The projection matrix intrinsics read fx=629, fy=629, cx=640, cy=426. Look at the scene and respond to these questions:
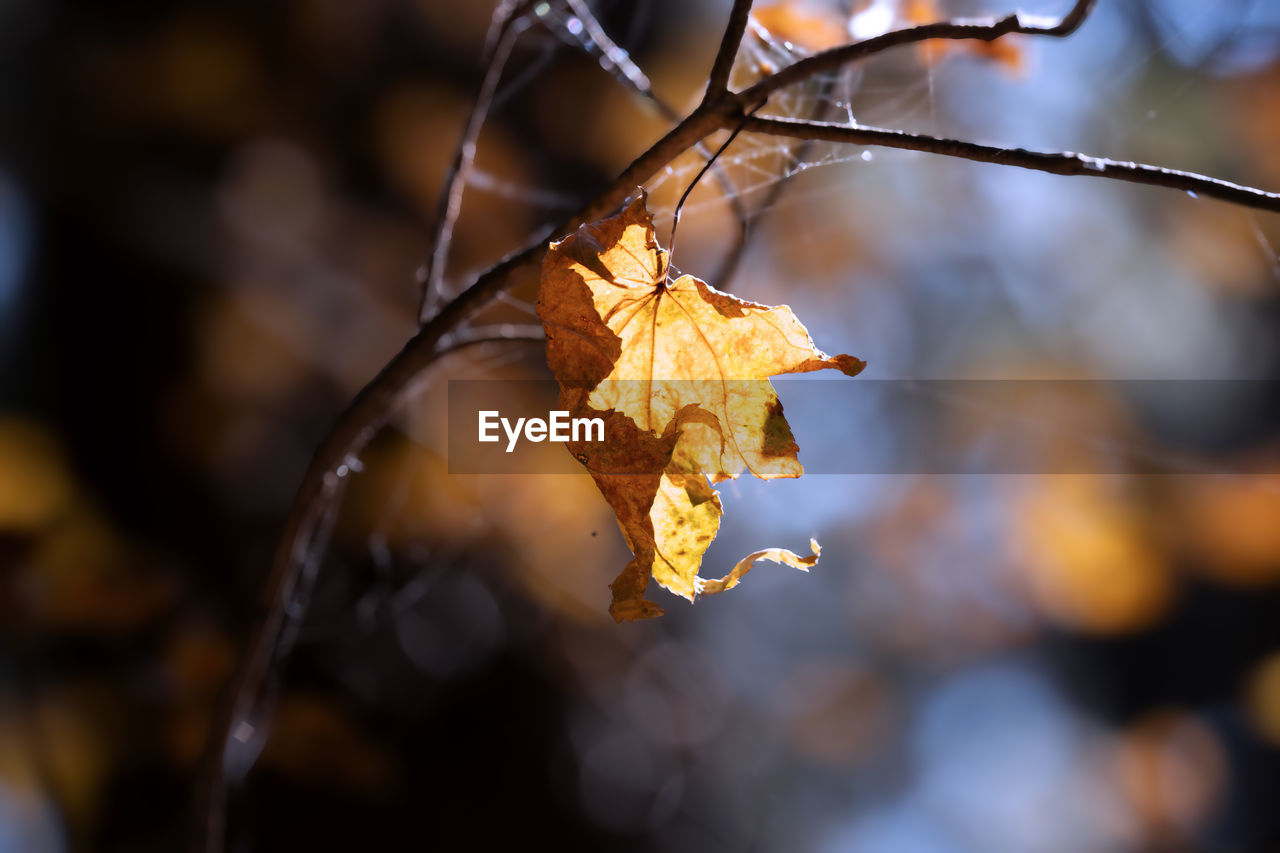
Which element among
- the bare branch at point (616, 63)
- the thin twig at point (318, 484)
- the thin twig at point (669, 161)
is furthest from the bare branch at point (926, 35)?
the bare branch at point (616, 63)

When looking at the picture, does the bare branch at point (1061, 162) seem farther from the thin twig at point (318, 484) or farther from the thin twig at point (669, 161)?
the thin twig at point (318, 484)

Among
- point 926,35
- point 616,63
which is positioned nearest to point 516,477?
point 616,63

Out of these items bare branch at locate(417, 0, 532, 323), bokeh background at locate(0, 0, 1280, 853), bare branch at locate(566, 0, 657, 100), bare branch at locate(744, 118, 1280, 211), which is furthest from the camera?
bokeh background at locate(0, 0, 1280, 853)

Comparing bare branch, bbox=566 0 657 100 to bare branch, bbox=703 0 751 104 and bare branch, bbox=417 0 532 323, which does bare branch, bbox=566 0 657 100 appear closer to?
bare branch, bbox=417 0 532 323

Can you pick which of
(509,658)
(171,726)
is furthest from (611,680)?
(171,726)

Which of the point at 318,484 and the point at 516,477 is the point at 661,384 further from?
the point at 516,477

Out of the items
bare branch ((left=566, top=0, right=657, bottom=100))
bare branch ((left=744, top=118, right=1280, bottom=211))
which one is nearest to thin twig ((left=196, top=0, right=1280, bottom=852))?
bare branch ((left=744, top=118, right=1280, bottom=211))

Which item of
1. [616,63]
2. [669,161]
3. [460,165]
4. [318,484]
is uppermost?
[616,63]
